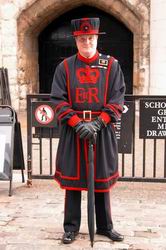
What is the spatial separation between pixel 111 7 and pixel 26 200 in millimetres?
7599

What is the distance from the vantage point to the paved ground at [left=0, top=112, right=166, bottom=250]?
411 centimetres

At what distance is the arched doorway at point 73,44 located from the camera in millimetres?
13164

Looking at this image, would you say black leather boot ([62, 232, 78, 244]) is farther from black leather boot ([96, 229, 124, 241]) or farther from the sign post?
the sign post

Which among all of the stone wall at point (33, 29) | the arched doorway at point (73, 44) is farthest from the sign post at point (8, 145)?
the arched doorway at point (73, 44)

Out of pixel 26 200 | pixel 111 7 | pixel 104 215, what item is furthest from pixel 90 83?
pixel 111 7

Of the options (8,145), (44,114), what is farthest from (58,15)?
(8,145)

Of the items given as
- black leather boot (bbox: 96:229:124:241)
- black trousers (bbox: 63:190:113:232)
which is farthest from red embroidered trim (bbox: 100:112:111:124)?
black leather boot (bbox: 96:229:124:241)

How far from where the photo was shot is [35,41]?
1347cm

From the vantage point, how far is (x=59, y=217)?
482 cm

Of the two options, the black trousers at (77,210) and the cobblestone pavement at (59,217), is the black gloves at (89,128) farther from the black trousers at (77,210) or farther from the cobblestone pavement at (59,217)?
the cobblestone pavement at (59,217)

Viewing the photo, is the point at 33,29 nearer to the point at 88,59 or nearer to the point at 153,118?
the point at 153,118

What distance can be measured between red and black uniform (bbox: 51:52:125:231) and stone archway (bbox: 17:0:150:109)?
8100mm

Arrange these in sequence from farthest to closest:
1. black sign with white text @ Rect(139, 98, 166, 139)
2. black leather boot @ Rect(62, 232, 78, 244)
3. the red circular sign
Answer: the red circular sign < black sign with white text @ Rect(139, 98, 166, 139) < black leather boot @ Rect(62, 232, 78, 244)

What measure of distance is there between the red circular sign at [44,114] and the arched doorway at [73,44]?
7471 mm
